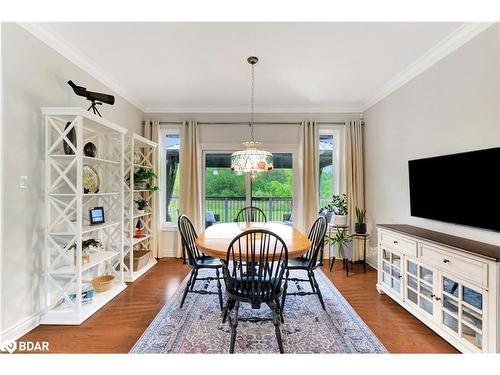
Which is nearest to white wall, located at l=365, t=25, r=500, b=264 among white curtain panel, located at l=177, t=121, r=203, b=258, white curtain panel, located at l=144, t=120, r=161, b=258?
white curtain panel, located at l=177, t=121, r=203, b=258

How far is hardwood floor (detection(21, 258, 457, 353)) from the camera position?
1.89 meters

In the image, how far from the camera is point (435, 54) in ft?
7.98

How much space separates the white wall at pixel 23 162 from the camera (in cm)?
186

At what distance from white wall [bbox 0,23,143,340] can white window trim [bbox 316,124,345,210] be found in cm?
377

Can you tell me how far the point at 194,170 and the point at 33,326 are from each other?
2724mm

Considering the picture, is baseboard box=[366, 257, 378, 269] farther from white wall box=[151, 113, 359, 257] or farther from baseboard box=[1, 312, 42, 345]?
baseboard box=[1, 312, 42, 345]

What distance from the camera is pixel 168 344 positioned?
1903 millimetres

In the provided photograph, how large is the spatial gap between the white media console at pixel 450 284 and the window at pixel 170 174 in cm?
347

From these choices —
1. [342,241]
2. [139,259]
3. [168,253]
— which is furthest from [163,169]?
[342,241]

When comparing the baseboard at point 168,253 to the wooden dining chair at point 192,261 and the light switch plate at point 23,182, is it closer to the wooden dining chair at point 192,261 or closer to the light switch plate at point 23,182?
the wooden dining chair at point 192,261

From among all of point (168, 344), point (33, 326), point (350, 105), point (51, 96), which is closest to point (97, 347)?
point (168, 344)

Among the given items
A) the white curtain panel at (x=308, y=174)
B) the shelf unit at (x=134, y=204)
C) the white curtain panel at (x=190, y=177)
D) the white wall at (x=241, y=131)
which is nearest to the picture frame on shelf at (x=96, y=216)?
the shelf unit at (x=134, y=204)

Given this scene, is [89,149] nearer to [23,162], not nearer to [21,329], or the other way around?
[23,162]
